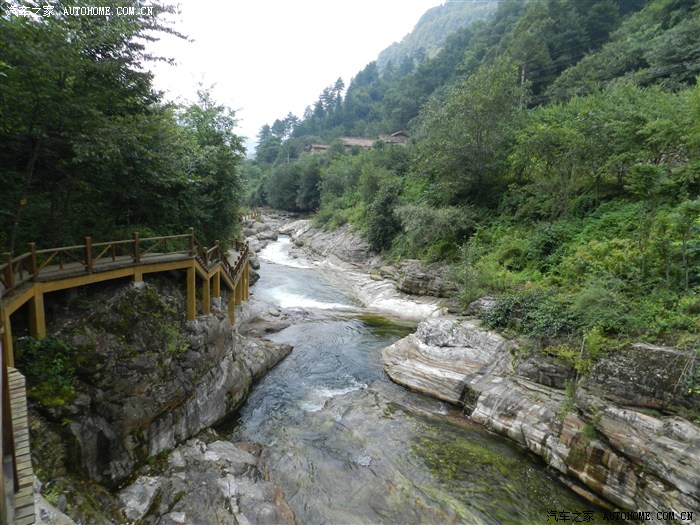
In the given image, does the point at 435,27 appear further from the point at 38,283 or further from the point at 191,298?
the point at 38,283

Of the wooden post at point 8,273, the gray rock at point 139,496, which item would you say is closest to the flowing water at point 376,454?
the gray rock at point 139,496

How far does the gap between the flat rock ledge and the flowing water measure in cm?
59

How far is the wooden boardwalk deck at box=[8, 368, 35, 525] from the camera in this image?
3.50 meters

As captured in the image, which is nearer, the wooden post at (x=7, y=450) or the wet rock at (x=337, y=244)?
the wooden post at (x=7, y=450)

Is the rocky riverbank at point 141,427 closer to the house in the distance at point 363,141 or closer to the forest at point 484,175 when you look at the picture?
the forest at point 484,175

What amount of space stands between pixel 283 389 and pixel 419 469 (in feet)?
18.7

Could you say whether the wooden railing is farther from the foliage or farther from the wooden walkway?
the foliage

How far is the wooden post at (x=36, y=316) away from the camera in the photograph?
748cm

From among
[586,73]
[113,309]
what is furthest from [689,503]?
[586,73]

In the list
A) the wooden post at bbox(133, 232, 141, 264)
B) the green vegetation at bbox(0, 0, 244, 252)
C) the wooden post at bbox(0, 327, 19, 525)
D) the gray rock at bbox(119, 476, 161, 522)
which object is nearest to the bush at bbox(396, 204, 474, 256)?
the green vegetation at bbox(0, 0, 244, 252)

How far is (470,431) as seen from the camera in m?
10.4

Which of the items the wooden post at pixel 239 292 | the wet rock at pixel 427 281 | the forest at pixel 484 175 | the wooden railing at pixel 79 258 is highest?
the forest at pixel 484 175

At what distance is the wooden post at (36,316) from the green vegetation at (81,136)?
230 centimetres

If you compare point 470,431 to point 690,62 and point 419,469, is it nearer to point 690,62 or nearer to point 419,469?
point 419,469
